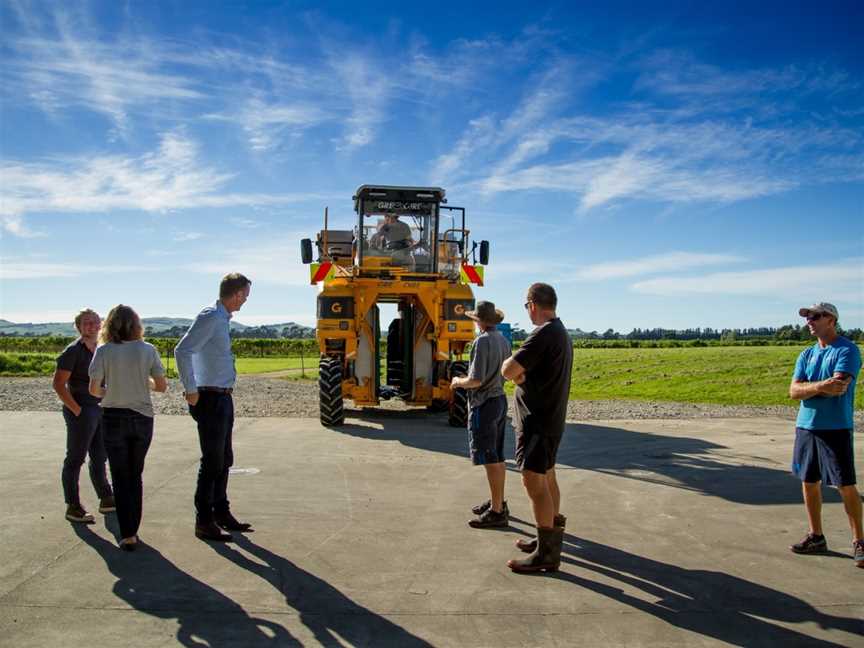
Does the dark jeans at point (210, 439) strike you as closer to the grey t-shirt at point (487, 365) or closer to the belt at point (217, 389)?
the belt at point (217, 389)

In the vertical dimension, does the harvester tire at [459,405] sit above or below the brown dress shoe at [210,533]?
above

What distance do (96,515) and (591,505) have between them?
465 centimetres

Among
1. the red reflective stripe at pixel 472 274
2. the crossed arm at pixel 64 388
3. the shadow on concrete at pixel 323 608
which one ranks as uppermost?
the red reflective stripe at pixel 472 274

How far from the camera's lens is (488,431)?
6.43m

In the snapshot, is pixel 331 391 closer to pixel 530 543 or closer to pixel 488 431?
pixel 488 431

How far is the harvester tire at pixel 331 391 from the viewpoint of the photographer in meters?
12.7

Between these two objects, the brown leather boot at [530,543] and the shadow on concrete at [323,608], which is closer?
the shadow on concrete at [323,608]

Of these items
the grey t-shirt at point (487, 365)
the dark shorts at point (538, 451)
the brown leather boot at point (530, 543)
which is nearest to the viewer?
the dark shorts at point (538, 451)

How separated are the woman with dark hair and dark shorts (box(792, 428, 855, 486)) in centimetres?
503

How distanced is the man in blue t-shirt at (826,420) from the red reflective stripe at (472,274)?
8.27m

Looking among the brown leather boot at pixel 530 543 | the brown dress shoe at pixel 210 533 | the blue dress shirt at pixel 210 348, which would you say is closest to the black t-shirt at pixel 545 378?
the brown leather boot at pixel 530 543

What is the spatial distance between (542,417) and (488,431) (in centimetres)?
124

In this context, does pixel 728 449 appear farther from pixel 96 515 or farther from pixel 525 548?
pixel 96 515

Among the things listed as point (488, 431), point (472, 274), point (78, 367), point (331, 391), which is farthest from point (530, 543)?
point (472, 274)
